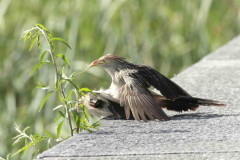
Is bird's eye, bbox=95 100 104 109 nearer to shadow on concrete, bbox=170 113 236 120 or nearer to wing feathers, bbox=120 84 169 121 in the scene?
wing feathers, bbox=120 84 169 121

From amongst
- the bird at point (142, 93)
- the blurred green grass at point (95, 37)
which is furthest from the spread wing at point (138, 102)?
the blurred green grass at point (95, 37)

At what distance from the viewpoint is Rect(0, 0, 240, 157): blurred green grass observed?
520 cm

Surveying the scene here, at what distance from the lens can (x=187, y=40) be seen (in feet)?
19.7

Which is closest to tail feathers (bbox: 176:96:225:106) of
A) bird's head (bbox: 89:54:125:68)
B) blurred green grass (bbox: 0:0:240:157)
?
bird's head (bbox: 89:54:125:68)

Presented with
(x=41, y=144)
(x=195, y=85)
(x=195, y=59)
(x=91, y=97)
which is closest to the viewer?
(x=91, y=97)

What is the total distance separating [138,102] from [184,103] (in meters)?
0.27

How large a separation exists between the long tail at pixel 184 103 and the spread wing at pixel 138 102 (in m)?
0.14

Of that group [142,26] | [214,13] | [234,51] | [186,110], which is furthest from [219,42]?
[186,110]

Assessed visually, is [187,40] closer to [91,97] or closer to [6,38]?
[6,38]

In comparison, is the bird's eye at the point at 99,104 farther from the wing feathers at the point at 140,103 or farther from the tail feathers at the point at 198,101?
the tail feathers at the point at 198,101

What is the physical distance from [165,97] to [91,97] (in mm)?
320

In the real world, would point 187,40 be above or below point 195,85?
above

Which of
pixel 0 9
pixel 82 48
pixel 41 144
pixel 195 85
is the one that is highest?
pixel 0 9

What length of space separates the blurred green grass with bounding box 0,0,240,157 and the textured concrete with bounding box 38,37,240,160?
197 cm
